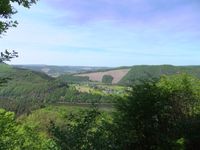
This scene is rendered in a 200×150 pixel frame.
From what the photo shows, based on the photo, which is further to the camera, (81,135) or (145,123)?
(145,123)

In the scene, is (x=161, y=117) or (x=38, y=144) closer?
(x=161, y=117)

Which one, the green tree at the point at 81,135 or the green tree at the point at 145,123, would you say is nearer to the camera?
the green tree at the point at 81,135

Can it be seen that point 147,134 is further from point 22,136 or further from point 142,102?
point 22,136

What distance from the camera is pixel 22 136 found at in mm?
64000

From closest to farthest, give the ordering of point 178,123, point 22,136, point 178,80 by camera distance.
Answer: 1. point 178,123
2. point 178,80
3. point 22,136

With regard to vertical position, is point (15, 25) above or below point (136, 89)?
above

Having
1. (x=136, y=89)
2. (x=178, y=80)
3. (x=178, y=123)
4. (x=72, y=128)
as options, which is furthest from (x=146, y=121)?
(x=178, y=80)

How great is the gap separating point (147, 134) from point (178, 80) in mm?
35797

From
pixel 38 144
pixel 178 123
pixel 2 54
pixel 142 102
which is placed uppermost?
pixel 2 54

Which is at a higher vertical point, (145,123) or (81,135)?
(81,135)

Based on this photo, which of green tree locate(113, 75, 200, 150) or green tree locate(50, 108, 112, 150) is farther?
green tree locate(113, 75, 200, 150)

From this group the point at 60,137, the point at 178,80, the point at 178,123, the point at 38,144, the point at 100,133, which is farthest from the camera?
the point at 38,144

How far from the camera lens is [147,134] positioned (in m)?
23.4

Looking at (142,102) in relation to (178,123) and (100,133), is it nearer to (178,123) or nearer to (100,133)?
(178,123)
